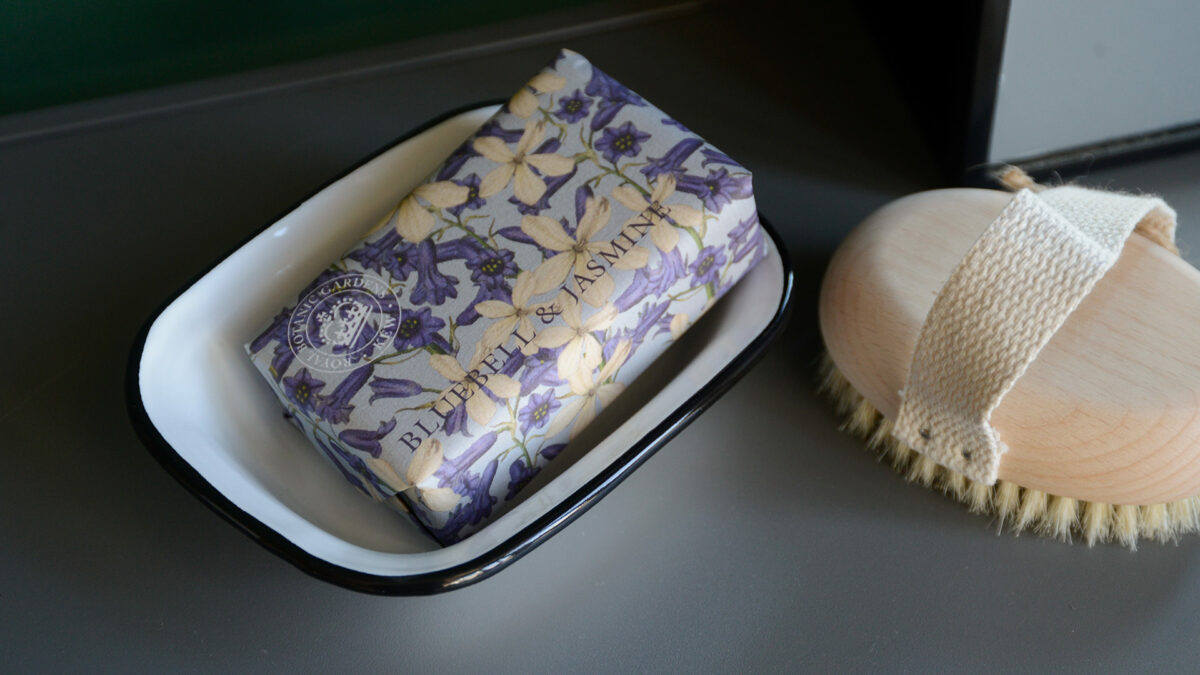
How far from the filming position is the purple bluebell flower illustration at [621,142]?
449mm

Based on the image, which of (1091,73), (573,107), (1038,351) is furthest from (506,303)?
(1091,73)

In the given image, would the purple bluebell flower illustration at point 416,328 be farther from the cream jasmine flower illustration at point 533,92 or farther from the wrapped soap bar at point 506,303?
the cream jasmine flower illustration at point 533,92

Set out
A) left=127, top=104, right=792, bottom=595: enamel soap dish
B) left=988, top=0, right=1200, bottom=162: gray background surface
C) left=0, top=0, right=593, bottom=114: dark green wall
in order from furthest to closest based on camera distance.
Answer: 1. left=0, top=0, right=593, bottom=114: dark green wall
2. left=988, top=0, right=1200, bottom=162: gray background surface
3. left=127, top=104, right=792, bottom=595: enamel soap dish

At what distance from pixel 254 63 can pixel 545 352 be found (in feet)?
1.29

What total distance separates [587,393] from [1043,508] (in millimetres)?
210

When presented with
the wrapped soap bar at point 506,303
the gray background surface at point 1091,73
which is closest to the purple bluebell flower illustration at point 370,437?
the wrapped soap bar at point 506,303

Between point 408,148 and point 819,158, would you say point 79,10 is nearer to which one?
point 408,148

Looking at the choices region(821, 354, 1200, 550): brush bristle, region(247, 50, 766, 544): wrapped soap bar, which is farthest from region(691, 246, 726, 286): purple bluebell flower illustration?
region(821, 354, 1200, 550): brush bristle

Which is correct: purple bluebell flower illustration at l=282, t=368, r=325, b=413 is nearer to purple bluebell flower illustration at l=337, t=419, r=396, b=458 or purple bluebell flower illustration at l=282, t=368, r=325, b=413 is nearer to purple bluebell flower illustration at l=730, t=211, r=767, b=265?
purple bluebell flower illustration at l=337, t=419, r=396, b=458

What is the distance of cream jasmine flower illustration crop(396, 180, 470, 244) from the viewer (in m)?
0.45

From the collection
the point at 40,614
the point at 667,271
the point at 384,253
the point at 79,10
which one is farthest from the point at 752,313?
the point at 79,10

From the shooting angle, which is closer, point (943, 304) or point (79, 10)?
point (943, 304)

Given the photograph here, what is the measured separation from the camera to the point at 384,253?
1.45ft

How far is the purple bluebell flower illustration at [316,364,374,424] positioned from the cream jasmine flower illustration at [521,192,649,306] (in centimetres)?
8
